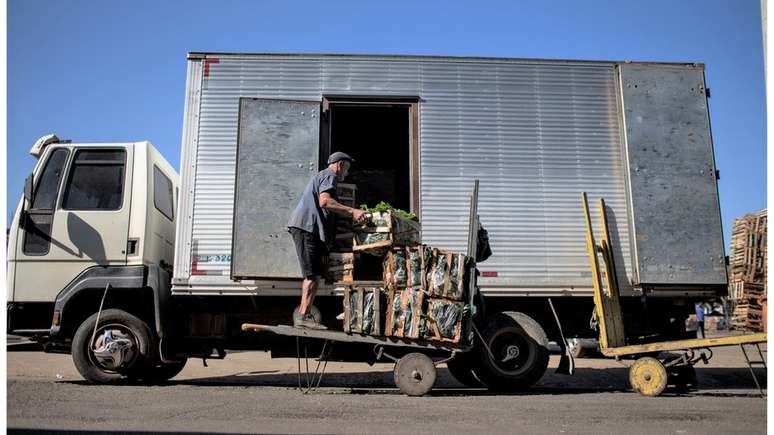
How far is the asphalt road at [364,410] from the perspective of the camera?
4.94 metres

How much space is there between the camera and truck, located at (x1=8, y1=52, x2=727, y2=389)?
754 cm

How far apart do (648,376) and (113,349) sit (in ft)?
19.6

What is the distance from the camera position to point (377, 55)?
26.6ft

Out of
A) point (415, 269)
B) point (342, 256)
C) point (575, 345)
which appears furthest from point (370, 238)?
point (575, 345)

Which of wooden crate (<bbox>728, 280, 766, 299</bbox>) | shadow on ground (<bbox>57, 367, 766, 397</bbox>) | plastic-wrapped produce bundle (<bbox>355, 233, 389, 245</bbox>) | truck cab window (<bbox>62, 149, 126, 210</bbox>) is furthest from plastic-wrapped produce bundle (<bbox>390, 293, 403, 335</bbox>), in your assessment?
wooden crate (<bbox>728, 280, 766, 299</bbox>)

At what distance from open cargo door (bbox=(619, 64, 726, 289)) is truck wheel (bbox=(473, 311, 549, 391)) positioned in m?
1.46

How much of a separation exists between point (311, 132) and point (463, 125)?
1883 mm

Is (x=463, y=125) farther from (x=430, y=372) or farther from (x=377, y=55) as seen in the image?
(x=430, y=372)

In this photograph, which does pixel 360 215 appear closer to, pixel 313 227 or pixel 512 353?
pixel 313 227

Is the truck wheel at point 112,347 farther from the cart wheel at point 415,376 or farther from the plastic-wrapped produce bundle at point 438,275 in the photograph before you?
the plastic-wrapped produce bundle at point 438,275

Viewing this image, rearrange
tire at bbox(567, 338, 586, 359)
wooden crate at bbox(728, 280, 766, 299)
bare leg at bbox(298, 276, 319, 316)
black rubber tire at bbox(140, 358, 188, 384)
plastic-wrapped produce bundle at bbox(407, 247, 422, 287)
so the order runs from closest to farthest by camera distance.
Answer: plastic-wrapped produce bundle at bbox(407, 247, 422, 287) < bare leg at bbox(298, 276, 319, 316) < black rubber tire at bbox(140, 358, 188, 384) < tire at bbox(567, 338, 586, 359) < wooden crate at bbox(728, 280, 766, 299)

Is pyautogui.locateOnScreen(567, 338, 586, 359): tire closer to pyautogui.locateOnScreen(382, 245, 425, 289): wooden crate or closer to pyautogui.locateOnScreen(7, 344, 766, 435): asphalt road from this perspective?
pyautogui.locateOnScreen(7, 344, 766, 435): asphalt road

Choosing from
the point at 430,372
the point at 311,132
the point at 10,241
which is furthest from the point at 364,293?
the point at 10,241

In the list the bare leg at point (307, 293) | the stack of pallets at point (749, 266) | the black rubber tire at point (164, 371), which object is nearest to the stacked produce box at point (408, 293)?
the bare leg at point (307, 293)
